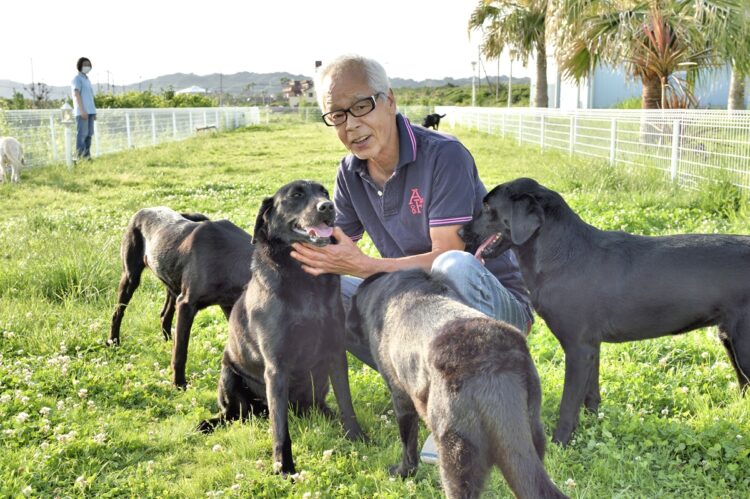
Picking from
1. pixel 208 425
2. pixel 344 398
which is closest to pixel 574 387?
pixel 344 398

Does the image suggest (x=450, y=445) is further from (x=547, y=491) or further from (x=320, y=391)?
(x=320, y=391)

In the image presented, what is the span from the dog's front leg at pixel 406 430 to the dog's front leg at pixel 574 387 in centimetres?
75

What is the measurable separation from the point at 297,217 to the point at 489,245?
1030 millimetres

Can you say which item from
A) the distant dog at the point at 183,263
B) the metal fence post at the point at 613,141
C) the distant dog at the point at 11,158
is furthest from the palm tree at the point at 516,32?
the distant dog at the point at 183,263

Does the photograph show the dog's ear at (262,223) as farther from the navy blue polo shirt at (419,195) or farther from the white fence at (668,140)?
the white fence at (668,140)

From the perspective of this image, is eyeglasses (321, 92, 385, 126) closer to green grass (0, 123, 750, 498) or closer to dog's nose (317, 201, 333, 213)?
dog's nose (317, 201, 333, 213)

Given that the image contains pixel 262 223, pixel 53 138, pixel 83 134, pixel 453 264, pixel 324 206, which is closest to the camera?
pixel 453 264

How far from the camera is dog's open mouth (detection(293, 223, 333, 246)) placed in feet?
11.0

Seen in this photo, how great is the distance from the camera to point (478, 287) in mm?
3229

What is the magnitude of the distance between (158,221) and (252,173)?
34.1 ft

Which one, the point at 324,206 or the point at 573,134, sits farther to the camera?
the point at 573,134

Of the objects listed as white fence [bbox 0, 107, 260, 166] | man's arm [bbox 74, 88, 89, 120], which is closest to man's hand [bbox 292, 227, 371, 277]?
white fence [bbox 0, 107, 260, 166]

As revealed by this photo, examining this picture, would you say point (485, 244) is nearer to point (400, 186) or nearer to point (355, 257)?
point (400, 186)

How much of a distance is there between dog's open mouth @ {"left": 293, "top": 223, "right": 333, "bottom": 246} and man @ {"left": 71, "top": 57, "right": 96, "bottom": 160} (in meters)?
13.6
